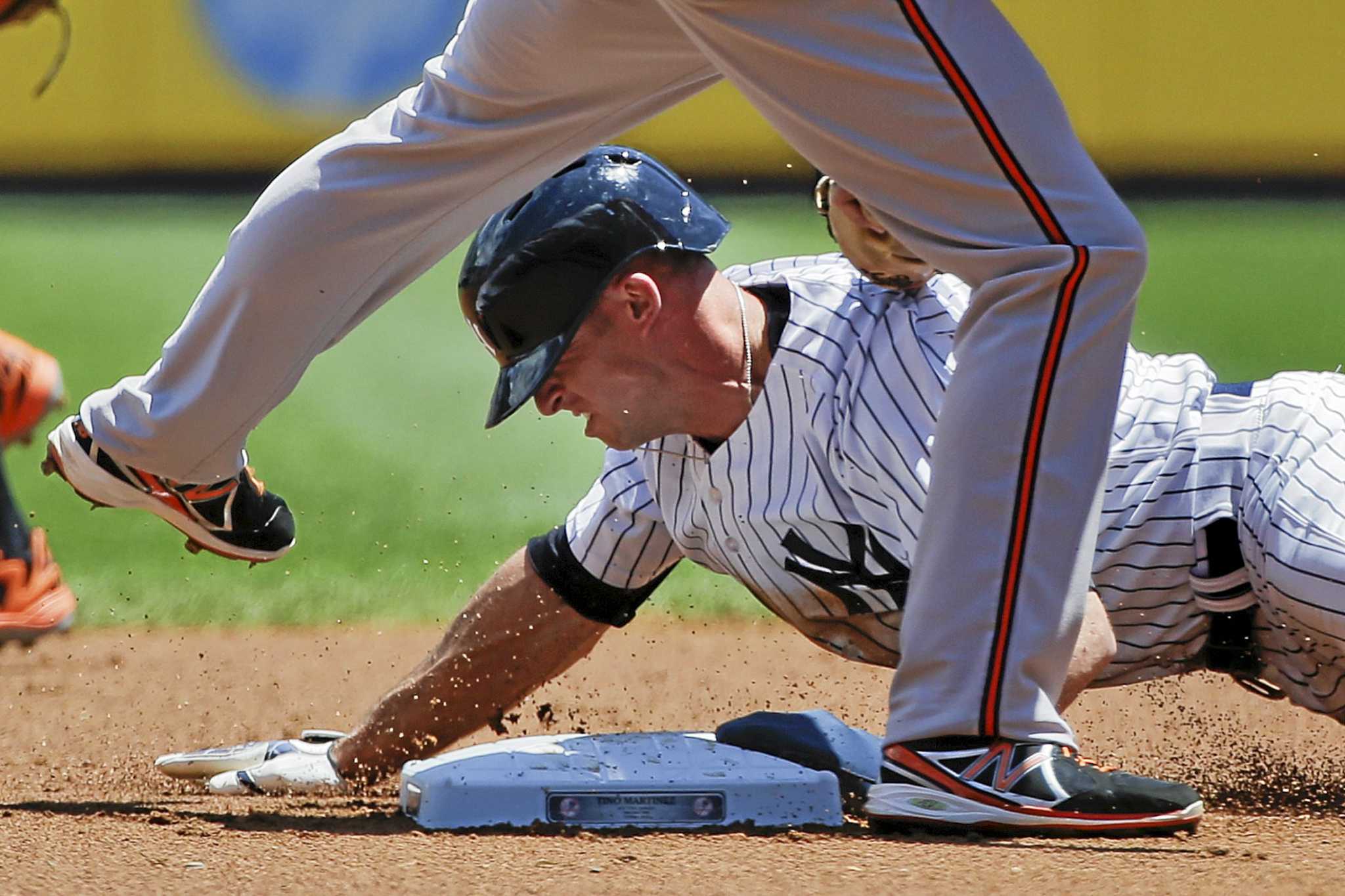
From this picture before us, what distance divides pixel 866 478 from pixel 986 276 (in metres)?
0.49

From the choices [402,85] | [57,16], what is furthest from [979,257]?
[57,16]

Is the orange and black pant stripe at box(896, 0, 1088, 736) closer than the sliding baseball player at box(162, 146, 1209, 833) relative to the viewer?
Yes

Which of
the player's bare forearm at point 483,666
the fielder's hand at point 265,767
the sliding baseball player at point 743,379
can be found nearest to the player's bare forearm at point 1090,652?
the sliding baseball player at point 743,379

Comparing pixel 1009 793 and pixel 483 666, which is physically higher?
pixel 483 666

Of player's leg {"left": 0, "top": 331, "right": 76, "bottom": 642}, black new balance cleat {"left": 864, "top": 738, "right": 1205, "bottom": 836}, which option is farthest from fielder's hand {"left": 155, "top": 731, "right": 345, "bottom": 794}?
player's leg {"left": 0, "top": 331, "right": 76, "bottom": 642}

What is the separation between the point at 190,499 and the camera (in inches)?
97.6

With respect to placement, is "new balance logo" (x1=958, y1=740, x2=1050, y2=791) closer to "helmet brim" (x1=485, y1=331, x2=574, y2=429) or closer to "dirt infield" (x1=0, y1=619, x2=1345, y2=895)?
"dirt infield" (x1=0, y1=619, x2=1345, y2=895)

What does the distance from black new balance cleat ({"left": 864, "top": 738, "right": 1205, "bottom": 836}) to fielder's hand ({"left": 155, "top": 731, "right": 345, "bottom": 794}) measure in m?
1.06

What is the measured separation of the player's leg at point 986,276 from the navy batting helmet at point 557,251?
0.51 m

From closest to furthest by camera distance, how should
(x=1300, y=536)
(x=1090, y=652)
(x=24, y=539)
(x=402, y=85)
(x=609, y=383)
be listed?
(x=1090, y=652), (x=1300, y=536), (x=609, y=383), (x=24, y=539), (x=402, y=85)

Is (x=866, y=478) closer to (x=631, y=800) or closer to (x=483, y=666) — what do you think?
(x=631, y=800)

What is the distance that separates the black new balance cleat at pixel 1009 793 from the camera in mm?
1861

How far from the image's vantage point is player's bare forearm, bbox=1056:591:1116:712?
2205mm

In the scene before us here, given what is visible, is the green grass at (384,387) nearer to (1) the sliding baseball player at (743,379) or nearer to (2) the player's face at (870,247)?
(1) the sliding baseball player at (743,379)
